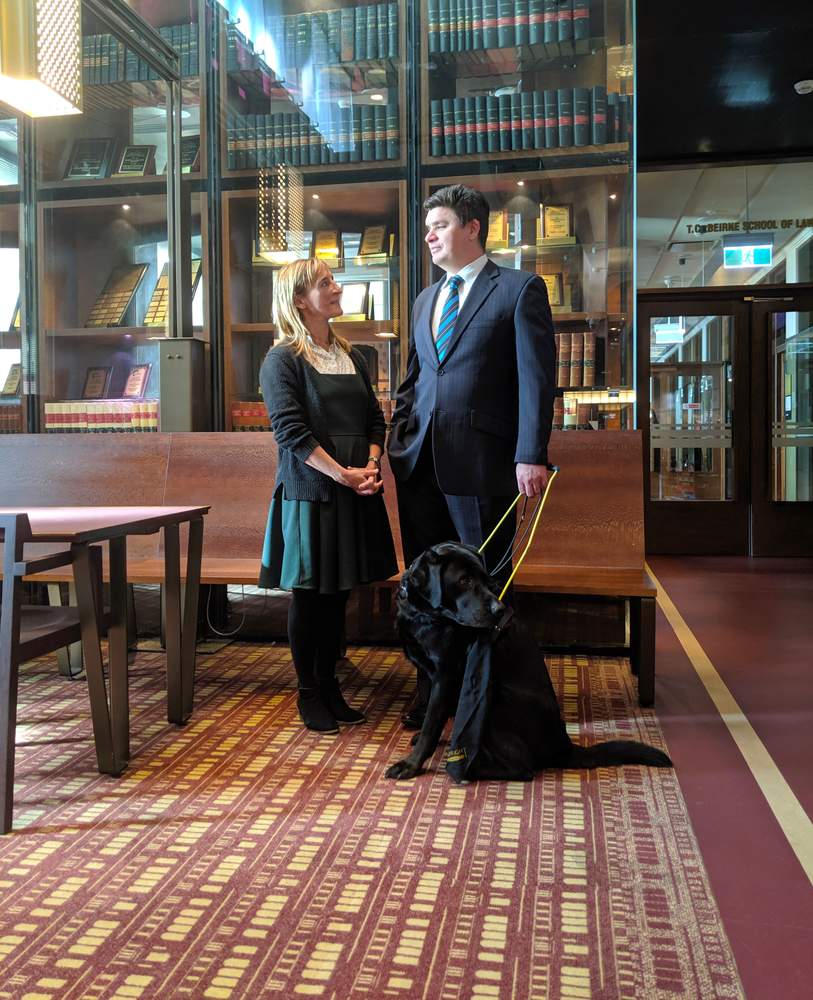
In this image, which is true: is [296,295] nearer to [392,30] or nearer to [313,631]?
[313,631]

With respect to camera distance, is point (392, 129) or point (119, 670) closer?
point (119, 670)

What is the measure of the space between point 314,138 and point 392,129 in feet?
1.30

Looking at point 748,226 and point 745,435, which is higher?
point 748,226

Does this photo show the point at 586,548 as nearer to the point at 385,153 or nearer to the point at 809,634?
the point at 809,634

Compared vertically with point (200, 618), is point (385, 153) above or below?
above

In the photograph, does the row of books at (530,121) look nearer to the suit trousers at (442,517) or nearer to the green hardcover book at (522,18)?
the green hardcover book at (522,18)

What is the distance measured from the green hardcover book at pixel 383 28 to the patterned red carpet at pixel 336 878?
3.22 m

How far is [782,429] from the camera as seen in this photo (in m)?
7.29

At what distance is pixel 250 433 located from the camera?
12.7 ft

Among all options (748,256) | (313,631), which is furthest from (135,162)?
(748,256)

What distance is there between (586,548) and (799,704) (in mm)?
975

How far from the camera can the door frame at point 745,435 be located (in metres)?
7.24

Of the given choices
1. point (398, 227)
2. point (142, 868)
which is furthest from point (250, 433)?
point (142, 868)

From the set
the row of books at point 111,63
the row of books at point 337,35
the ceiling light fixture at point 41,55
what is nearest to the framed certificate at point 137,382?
the row of books at point 111,63
